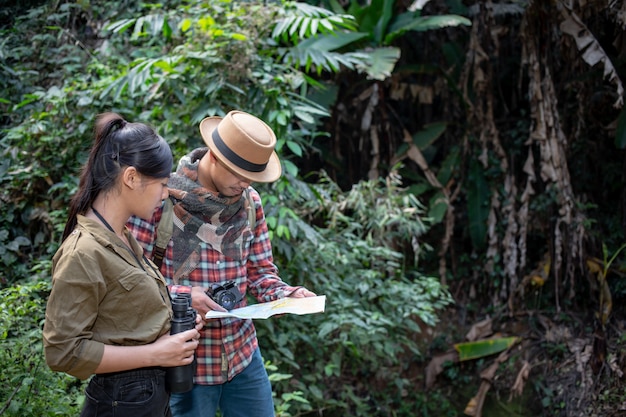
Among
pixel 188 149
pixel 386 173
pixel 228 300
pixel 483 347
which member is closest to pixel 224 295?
pixel 228 300

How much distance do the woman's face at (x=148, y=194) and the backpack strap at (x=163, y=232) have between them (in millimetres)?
333

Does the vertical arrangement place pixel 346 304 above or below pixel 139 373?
below

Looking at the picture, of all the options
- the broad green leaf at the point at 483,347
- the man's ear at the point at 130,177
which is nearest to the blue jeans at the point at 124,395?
the man's ear at the point at 130,177

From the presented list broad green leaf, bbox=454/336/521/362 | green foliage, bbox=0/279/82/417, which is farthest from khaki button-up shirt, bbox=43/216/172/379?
broad green leaf, bbox=454/336/521/362

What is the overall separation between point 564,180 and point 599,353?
1683 mm

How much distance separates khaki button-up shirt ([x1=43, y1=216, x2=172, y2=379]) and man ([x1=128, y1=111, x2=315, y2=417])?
1.22 feet

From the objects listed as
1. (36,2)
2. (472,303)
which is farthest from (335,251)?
(36,2)

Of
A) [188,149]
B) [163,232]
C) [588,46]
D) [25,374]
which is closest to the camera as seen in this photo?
[163,232]

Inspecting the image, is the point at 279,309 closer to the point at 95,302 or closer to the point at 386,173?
the point at 95,302

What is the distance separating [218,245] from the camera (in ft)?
7.66

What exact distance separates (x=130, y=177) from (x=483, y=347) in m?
5.14

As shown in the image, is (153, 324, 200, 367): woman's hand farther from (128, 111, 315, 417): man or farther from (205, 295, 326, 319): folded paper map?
(128, 111, 315, 417): man

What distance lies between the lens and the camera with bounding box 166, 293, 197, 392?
6.26 feet

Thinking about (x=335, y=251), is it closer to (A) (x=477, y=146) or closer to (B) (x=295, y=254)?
(B) (x=295, y=254)
